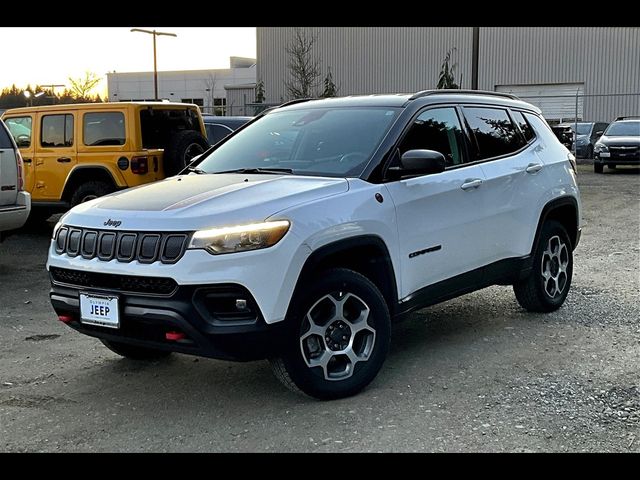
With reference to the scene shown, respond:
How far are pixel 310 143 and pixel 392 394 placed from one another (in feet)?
5.75

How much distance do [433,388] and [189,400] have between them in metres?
1.47

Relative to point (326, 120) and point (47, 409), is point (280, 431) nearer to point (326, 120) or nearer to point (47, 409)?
point (47, 409)

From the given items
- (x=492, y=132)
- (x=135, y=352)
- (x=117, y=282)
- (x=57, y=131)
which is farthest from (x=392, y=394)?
(x=57, y=131)

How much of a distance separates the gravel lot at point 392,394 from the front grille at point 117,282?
0.73 meters

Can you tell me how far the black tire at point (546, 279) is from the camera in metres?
6.20

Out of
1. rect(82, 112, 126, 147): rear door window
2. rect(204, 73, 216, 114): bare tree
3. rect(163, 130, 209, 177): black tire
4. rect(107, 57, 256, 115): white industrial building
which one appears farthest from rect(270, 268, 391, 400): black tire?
rect(107, 57, 256, 115): white industrial building

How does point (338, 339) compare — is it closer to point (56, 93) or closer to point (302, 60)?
point (302, 60)

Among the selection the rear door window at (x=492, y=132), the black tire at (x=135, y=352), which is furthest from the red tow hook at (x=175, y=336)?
the rear door window at (x=492, y=132)

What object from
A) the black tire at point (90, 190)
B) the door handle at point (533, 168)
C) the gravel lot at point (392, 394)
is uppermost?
the door handle at point (533, 168)

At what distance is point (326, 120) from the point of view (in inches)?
209

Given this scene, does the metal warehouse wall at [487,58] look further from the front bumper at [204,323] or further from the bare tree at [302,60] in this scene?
the front bumper at [204,323]

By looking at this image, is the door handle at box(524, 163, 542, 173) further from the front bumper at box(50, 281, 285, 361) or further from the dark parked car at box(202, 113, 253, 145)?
the dark parked car at box(202, 113, 253, 145)

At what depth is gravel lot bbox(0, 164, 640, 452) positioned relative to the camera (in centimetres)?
390

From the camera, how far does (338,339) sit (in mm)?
4387
